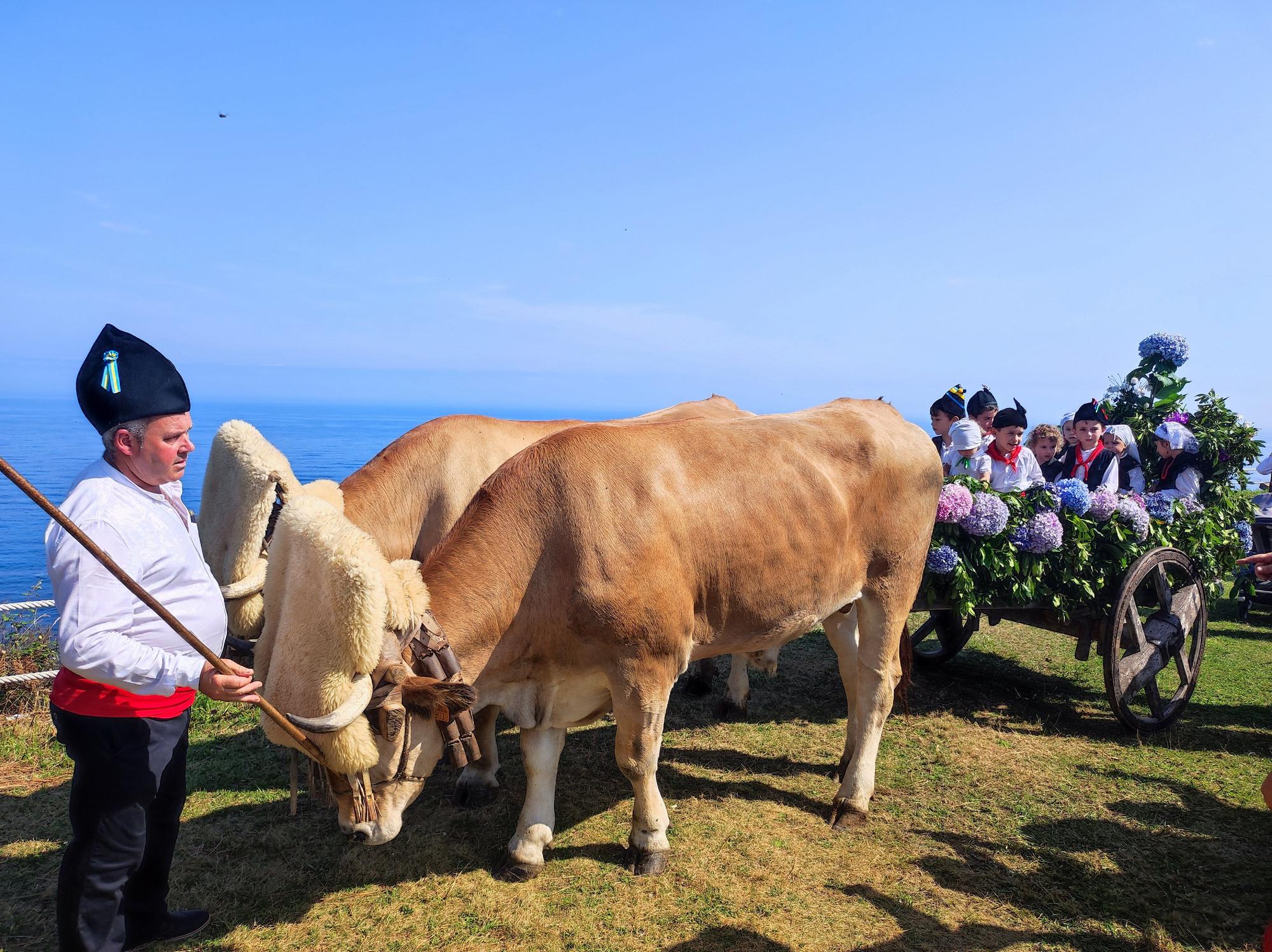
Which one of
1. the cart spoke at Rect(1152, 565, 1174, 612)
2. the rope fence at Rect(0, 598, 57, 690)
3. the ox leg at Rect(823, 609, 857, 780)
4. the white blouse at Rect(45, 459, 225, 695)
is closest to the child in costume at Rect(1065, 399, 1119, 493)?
the cart spoke at Rect(1152, 565, 1174, 612)

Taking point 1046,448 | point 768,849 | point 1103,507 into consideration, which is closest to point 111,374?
point 768,849

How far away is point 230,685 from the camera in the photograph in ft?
8.43

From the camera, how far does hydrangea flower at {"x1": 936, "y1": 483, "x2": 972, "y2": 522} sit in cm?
538

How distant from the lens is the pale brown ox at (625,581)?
10.7ft

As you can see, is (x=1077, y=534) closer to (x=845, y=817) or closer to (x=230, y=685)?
(x=845, y=817)

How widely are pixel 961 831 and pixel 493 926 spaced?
261 cm

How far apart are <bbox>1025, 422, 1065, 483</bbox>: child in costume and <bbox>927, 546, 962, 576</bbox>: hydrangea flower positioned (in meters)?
2.60

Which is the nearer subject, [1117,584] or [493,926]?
[493,926]

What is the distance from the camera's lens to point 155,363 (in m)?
2.71

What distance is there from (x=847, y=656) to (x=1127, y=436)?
3.67m

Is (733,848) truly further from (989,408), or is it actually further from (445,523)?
(989,408)

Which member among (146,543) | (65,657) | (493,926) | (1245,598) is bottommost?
(493,926)

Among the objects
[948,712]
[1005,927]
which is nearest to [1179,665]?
[948,712]

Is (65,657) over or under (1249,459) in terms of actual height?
under
